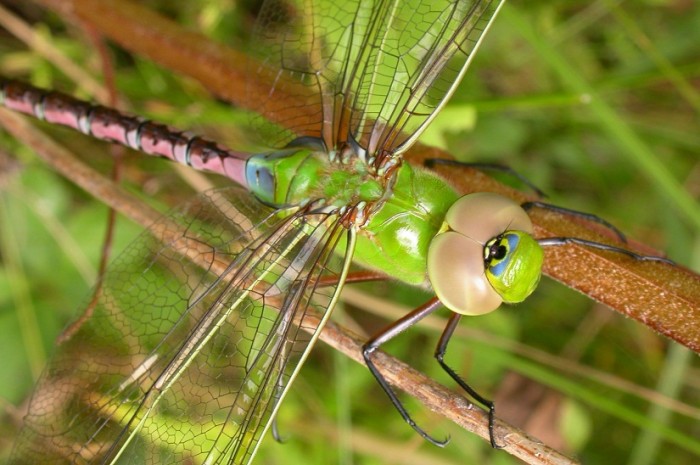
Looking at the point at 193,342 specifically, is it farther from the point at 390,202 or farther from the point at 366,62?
the point at 366,62

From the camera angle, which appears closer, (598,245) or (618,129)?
(598,245)

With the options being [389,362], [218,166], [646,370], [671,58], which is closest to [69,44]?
[218,166]

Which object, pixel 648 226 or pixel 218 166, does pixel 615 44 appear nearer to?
pixel 648 226

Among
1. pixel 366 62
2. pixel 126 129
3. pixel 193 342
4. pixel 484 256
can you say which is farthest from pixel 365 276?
pixel 126 129

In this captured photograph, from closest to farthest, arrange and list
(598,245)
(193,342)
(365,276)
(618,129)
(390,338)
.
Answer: (598,245), (193,342), (390,338), (365,276), (618,129)

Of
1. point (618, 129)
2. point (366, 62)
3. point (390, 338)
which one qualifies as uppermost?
point (618, 129)

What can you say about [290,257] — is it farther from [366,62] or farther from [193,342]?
[366,62]

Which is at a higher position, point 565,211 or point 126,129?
point 565,211

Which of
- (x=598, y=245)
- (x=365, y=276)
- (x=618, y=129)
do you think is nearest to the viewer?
(x=598, y=245)
